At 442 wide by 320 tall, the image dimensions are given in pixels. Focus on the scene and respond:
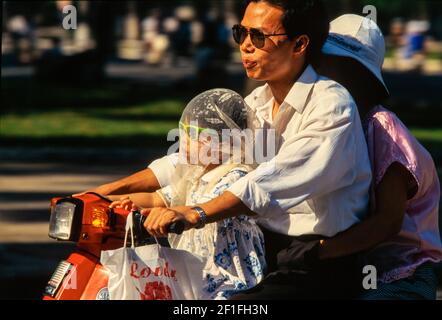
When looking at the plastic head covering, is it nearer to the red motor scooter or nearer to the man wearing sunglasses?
the man wearing sunglasses

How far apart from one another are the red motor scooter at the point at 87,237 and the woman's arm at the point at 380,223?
0.56m

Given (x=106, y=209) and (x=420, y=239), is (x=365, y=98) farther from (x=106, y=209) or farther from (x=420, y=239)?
(x=106, y=209)

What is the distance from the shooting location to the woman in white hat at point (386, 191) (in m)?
3.57

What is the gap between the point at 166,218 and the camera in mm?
3314

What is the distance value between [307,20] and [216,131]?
429 millimetres

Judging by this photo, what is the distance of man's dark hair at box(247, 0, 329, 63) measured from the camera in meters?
3.56

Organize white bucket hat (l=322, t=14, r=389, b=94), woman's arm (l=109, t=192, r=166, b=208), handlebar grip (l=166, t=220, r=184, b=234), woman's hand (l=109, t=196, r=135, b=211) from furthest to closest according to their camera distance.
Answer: woman's arm (l=109, t=192, r=166, b=208) < white bucket hat (l=322, t=14, r=389, b=94) < woman's hand (l=109, t=196, r=135, b=211) < handlebar grip (l=166, t=220, r=184, b=234)

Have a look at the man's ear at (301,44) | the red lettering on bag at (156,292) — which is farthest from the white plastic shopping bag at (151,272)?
the man's ear at (301,44)

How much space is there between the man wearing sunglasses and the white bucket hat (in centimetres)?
13

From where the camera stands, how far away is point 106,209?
139 inches

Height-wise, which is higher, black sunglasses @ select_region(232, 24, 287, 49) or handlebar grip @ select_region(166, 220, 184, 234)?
black sunglasses @ select_region(232, 24, 287, 49)

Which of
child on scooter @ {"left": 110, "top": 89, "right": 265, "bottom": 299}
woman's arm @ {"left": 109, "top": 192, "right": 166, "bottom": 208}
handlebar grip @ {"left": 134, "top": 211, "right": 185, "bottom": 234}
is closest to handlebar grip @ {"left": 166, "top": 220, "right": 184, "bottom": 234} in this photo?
handlebar grip @ {"left": 134, "top": 211, "right": 185, "bottom": 234}

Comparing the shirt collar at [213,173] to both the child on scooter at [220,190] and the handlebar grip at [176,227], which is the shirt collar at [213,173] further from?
the handlebar grip at [176,227]
